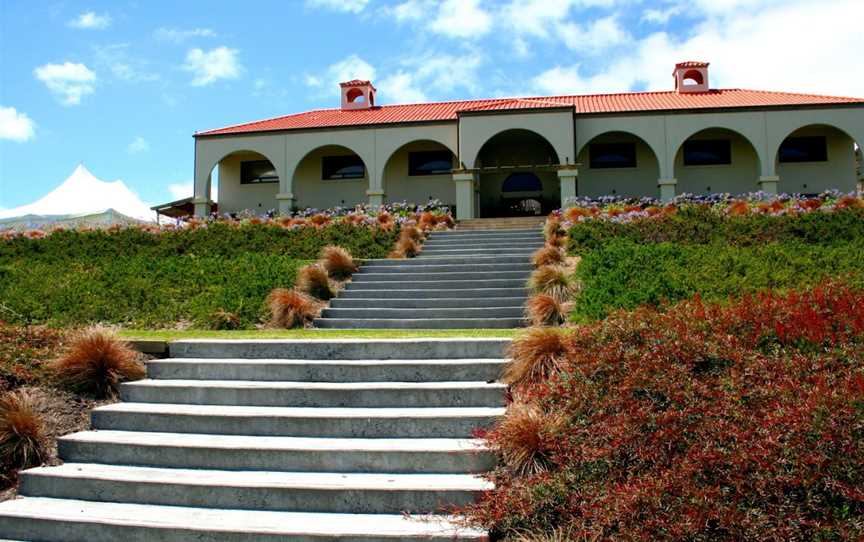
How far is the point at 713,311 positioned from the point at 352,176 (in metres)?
21.7

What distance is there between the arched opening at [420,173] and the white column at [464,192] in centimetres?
304

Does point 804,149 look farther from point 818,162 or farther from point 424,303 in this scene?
point 424,303

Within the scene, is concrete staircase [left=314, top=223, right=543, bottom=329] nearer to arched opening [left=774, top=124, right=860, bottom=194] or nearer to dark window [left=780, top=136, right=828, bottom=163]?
arched opening [left=774, top=124, right=860, bottom=194]

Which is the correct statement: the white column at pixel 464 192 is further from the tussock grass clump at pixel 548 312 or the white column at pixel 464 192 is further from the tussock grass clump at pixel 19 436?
the tussock grass clump at pixel 19 436

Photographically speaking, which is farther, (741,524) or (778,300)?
(778,300)

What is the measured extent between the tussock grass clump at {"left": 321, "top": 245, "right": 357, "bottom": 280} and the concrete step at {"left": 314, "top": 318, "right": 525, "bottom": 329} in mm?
2119

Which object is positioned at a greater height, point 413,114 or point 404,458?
point 413,114

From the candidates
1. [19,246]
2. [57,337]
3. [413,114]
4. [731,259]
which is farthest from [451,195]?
[57,337]

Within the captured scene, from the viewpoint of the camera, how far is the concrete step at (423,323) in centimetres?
922

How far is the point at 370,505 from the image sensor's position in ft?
14.9

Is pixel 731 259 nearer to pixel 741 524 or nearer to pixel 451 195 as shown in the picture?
pixel 741 524

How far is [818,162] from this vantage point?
24250 millimetres

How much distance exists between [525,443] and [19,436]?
4013 mm

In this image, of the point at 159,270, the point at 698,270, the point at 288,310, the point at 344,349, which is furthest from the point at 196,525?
the point at 159,270
